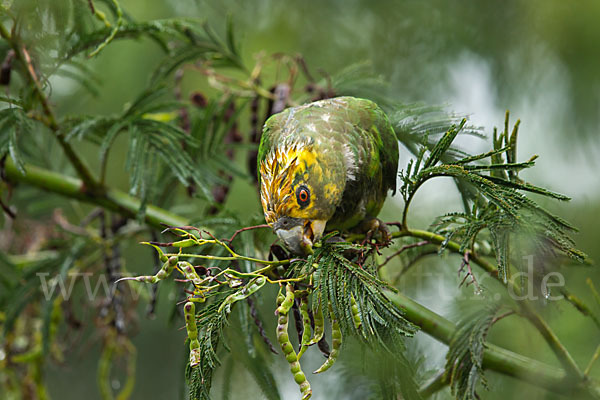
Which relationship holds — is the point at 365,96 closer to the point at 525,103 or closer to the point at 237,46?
the point at 237,46

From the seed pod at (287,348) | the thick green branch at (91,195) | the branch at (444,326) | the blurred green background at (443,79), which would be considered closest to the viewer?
the seed pod at (287,348)

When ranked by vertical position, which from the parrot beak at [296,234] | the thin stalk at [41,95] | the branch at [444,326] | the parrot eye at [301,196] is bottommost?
the branch at [444,326]

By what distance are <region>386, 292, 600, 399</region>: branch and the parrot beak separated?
0.42 metres

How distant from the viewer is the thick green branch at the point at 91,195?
1.75 m

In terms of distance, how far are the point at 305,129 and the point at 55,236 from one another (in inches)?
58.7

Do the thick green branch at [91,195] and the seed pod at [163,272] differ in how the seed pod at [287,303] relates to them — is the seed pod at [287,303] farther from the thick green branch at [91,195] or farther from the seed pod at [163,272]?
the thick green branch at [91,195]

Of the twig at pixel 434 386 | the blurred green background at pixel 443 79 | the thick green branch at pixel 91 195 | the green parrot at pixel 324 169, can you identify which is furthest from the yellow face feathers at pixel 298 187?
the blurred green background at pixel 443 79

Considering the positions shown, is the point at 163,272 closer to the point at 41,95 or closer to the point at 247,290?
the point at 247,290

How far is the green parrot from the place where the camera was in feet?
3.38

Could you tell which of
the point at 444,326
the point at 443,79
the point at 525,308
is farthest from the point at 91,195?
the point at 443,79

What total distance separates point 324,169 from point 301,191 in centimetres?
7

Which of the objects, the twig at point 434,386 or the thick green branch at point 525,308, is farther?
the twig at point 434,386

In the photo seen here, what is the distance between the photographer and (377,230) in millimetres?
1162

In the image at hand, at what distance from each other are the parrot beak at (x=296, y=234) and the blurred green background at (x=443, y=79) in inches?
37.2
